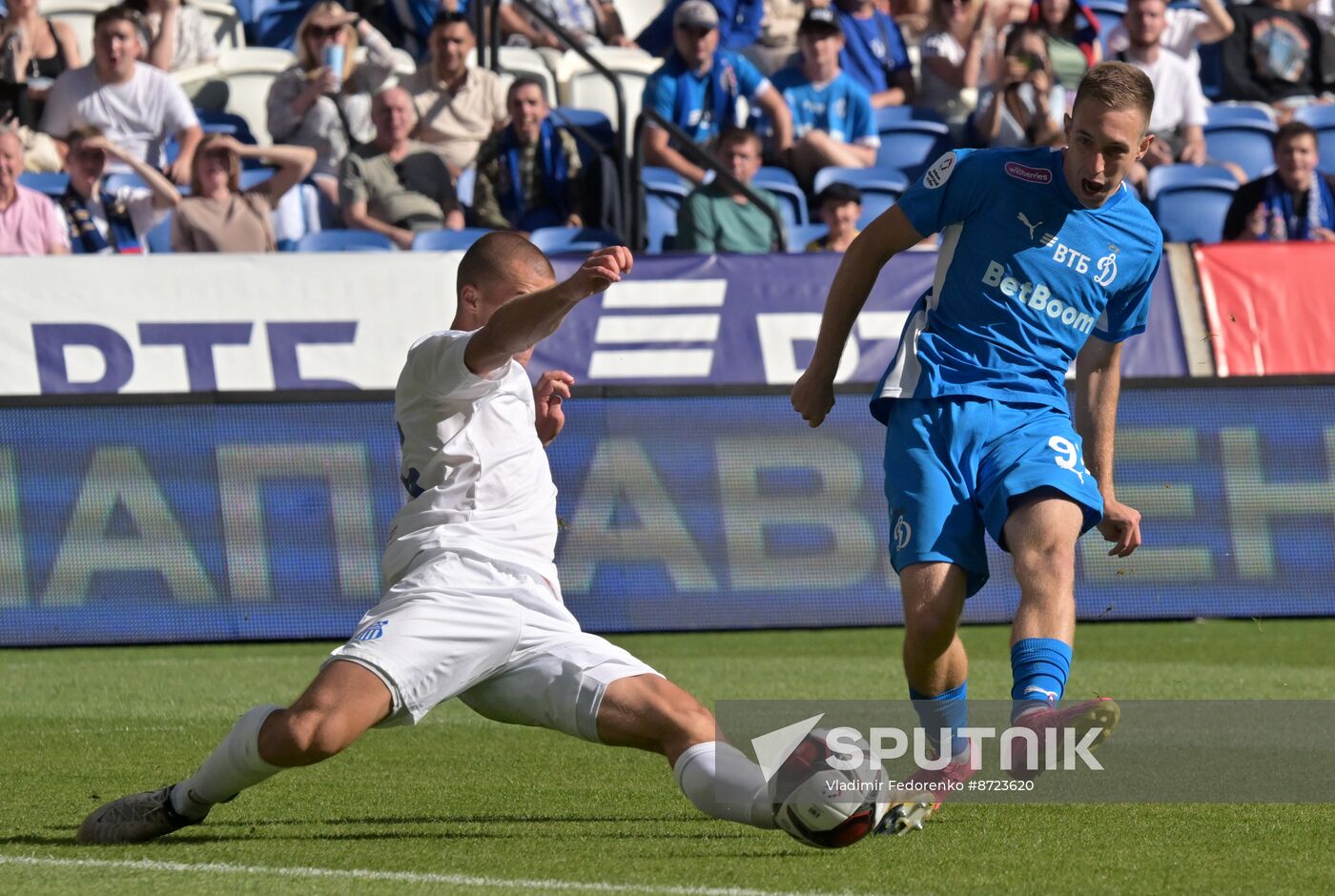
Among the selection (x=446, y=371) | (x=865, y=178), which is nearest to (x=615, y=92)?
(x=865, y=178)

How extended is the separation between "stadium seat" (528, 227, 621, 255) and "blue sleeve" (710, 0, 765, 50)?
363 centimetres

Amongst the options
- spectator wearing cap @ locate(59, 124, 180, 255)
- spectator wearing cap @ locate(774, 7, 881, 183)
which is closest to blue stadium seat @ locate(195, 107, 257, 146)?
spectator wearing cap @ locate(59, 124, 180, 255)

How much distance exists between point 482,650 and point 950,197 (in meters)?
1.83

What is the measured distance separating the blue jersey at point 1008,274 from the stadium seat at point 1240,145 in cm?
1168

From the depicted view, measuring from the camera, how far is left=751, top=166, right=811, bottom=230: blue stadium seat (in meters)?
15.1

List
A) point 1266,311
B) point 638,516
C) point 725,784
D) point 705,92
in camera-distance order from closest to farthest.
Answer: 1. point 725,784
2. point 638,516
3. point 1266,311
4. point 705,92

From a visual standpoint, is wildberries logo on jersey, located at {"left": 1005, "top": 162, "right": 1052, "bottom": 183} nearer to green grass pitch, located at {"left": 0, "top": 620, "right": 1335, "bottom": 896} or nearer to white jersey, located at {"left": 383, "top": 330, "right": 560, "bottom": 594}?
white jersey, located at {"left": 383, "top": 330, "right": 560, "bottom": 594}

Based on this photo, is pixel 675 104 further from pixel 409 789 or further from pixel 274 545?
pixel 409 789

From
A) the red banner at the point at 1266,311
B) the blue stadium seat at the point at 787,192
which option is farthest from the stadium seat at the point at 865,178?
the red banner at the point at 1266,311

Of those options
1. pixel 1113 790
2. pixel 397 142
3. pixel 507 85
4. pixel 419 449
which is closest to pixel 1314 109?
pixel 507 85

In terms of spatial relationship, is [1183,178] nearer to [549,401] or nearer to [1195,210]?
[1195,210]

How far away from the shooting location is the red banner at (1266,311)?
1352 cm

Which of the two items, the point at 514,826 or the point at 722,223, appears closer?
the point at 514,826

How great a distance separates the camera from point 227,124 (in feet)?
50.5
